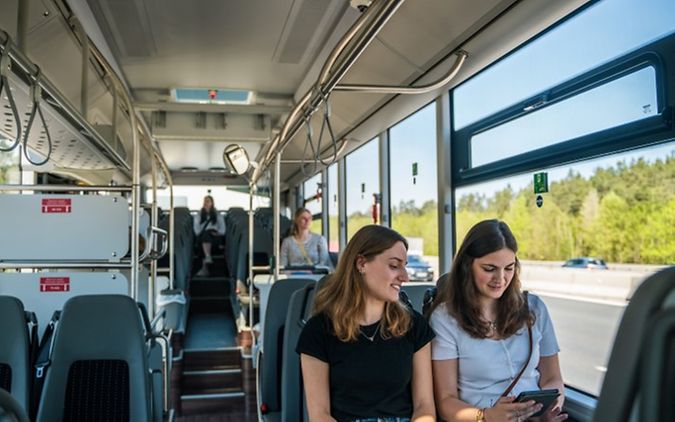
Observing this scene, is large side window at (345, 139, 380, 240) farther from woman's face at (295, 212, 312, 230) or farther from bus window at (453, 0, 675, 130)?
bus window at (453, 0, 675, 130)

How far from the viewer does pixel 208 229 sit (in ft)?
31.9

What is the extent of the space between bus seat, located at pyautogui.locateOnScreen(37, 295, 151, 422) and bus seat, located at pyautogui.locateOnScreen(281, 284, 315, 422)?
0.57 meters

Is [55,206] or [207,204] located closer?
[55,206]

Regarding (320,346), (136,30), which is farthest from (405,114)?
(320,346)

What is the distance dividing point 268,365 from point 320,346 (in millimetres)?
1138

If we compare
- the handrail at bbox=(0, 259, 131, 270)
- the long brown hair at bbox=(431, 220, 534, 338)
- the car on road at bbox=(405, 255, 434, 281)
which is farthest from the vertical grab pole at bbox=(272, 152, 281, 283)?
the long brown hair at bbox=(431, 220, 534, 338)

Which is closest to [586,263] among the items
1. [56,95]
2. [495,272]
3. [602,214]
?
[602,214]

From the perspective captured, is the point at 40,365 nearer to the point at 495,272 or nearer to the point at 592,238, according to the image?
the point at 495,272

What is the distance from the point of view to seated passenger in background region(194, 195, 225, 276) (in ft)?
31.3

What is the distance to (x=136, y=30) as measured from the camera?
13.7 feet

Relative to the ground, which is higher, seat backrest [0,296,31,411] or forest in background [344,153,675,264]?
forest in background [344,153,675,264]

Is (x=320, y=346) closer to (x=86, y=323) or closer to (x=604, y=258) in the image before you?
(x=86, y=323)

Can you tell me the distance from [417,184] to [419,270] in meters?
0.65

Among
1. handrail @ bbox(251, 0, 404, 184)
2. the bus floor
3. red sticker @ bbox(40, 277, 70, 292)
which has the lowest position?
the bus floor
